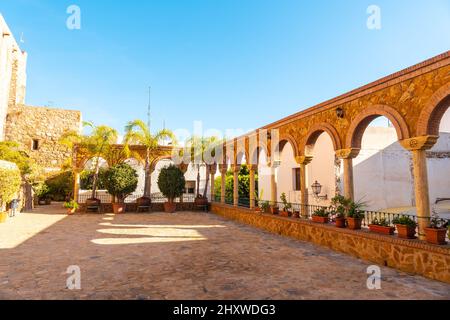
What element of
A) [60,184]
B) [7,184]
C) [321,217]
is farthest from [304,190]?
[60,184]

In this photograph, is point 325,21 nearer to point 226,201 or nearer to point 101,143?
point 226,201

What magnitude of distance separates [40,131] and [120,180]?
13.2 meters

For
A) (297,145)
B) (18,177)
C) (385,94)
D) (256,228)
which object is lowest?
(256,228)

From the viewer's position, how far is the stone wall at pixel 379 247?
15.5 ft

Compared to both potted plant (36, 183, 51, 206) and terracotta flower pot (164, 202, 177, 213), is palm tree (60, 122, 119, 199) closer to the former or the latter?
terracotta flower pot (164, 202, 177, 213)

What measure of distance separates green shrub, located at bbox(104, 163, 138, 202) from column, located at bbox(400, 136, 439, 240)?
545 inches

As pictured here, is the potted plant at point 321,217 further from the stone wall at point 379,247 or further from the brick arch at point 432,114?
the brick arch at point 432,114

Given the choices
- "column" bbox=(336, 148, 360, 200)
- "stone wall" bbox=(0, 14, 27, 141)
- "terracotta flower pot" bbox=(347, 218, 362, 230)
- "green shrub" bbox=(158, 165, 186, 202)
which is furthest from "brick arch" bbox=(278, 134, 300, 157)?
"stone wall" bbox=(0, 14, 27, 141)

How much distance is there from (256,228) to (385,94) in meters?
6.58

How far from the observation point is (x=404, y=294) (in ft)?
13.3

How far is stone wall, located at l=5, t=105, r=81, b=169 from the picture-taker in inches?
901

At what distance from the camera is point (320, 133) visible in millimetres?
8773

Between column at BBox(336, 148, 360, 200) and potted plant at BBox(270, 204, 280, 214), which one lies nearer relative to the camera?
column at BBox(336, 148, 360, 200)
